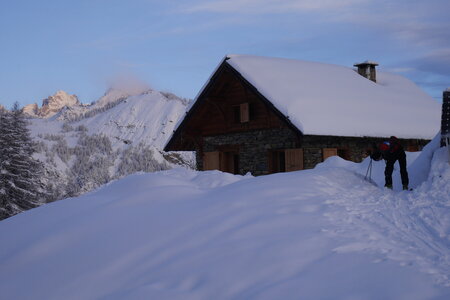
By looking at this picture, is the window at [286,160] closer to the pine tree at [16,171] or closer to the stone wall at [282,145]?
the stone wall at [282,145]

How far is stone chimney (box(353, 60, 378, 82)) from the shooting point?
80.7ft

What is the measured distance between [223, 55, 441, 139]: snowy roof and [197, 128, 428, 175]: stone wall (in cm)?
60

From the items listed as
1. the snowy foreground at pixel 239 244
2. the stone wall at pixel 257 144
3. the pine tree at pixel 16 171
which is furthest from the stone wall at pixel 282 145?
the pine tree at pixel 16 171

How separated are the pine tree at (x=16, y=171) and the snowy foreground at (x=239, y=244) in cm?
1557

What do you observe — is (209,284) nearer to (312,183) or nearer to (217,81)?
(312,183)

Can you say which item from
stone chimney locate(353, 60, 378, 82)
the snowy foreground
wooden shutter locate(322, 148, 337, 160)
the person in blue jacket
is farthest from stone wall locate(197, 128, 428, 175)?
the snowy foreground

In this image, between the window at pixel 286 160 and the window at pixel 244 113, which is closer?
the window at pixel 286 160

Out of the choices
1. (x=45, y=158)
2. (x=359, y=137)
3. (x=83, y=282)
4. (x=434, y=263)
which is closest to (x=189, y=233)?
(x=83, y=282)

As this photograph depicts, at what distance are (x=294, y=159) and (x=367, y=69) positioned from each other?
1027 centimetres

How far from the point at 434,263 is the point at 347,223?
1584 millimetres

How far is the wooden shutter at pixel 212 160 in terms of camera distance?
20297 millimetres

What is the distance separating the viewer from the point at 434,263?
15.9 feet

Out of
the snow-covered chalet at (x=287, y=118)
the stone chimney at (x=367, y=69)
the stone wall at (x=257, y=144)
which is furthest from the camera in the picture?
the stone chimney at (x=367, y=69)

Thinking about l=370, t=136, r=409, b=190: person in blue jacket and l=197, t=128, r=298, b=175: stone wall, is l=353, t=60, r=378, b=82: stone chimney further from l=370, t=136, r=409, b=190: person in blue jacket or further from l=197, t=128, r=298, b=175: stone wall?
l=370, t=136, r=409, b=190: person in blue jacket
